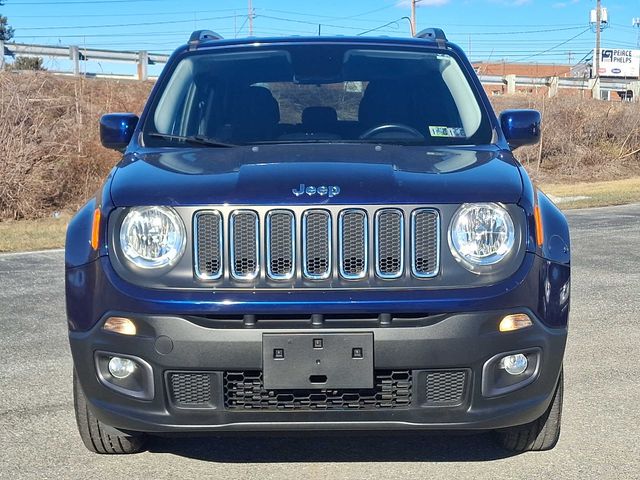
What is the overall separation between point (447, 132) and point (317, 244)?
1.40 metres

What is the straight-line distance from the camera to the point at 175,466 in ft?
12.8

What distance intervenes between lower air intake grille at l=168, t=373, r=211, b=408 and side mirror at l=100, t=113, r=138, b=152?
1.68m

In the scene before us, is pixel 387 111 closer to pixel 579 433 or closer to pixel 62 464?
pixel 579 433

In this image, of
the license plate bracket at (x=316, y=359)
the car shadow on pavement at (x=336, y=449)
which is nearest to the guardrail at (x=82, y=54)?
the car shadow on pavement at (x=336, y=449)

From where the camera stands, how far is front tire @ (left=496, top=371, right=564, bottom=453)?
3818 mm

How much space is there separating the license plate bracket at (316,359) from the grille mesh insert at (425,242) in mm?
328

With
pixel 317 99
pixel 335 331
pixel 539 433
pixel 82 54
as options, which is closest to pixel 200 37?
pixel 317 99

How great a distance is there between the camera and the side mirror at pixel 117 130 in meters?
4.60

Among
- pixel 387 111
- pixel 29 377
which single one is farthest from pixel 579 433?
pixel 29 377

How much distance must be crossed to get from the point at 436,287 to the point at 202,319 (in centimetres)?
85

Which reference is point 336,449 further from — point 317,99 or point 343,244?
point 317,99

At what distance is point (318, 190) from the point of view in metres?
3.38

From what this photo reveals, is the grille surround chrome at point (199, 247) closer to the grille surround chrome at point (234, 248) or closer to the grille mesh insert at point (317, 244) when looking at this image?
the grille surround chrome at point (234, 248)

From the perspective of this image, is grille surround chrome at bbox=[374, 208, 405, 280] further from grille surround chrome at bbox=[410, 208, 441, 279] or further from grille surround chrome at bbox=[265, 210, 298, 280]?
grille surround chrome at bbox=[265, 210, 298, 280]
